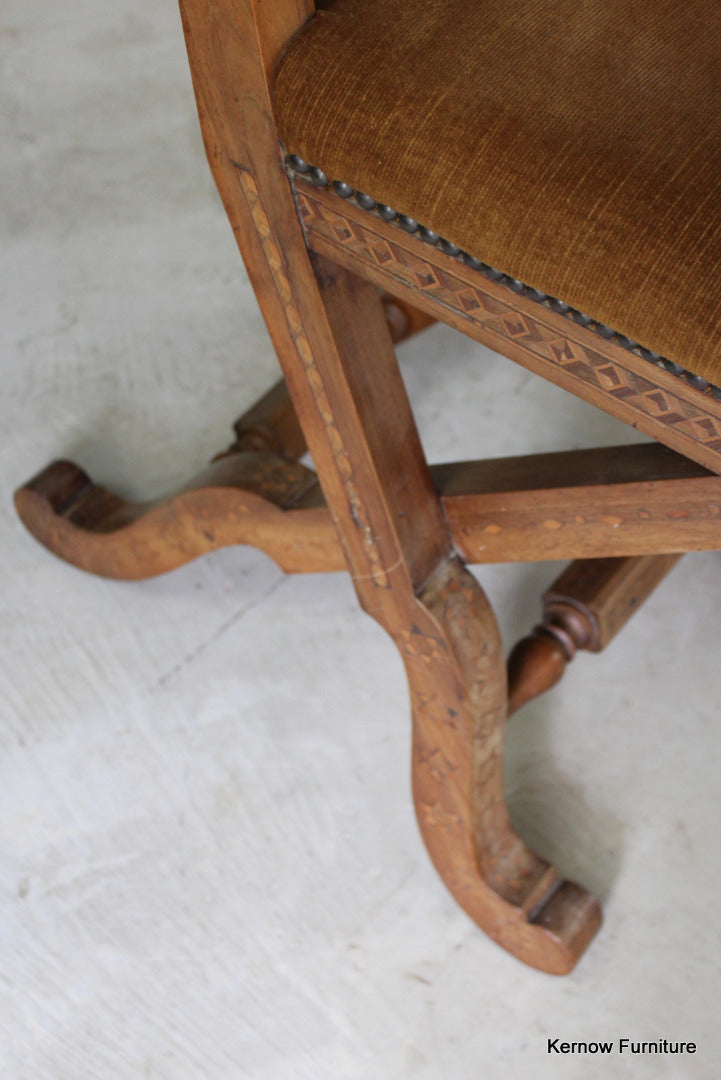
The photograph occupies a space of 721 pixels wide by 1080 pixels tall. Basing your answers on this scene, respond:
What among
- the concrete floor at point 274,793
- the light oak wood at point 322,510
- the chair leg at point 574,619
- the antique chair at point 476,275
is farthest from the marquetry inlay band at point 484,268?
the concrete floor at point 274,793

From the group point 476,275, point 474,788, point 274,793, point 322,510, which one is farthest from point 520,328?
point 274,793

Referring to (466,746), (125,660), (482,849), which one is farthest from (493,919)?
(125,660)

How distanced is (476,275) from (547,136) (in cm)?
9

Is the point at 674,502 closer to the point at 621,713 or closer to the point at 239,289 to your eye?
the point at 621,713

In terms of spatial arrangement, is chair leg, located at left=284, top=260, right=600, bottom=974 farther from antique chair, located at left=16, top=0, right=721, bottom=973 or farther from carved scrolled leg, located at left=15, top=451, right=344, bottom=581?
carved scrolled leg, located at left=15, top=451, right=344, bottom=581

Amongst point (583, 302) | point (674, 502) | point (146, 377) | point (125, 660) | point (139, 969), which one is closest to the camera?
point (583, 302)

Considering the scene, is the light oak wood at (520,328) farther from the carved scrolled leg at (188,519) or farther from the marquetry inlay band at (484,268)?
the carved scrolled leg at (188,519)

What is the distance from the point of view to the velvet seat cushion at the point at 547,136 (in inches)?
24.1

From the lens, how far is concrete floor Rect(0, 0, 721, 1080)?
991 mm

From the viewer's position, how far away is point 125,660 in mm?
1273

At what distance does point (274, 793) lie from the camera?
1151 millimetres

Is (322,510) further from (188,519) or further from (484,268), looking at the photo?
(484,268)

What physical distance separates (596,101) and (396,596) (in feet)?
1.31

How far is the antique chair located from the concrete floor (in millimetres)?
78
